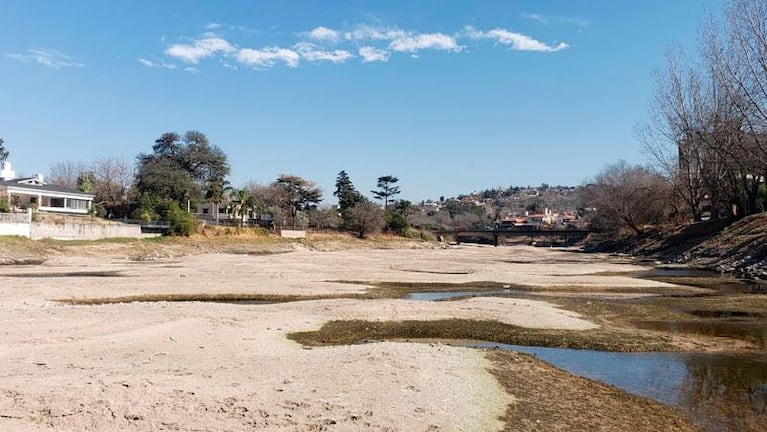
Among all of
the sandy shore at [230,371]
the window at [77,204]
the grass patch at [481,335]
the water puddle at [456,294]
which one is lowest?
the water puddle at [456,294]

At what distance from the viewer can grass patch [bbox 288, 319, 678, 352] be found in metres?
17.3

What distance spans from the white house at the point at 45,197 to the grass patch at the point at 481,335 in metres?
70.1

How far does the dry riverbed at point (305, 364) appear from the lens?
368 inches

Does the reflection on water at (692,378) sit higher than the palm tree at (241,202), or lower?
lower

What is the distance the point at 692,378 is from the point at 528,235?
143 metres

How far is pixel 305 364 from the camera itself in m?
13.1

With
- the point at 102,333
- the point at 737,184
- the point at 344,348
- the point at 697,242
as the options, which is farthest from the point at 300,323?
the point at 737,184

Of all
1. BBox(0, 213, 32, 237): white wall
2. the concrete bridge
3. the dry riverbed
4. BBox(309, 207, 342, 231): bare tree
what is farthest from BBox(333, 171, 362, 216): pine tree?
the dry riverbed

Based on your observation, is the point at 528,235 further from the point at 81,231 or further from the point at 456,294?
the point at 456,294

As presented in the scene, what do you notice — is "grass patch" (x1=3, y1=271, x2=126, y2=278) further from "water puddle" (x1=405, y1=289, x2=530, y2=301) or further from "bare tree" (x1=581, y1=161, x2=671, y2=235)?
"bare tree" (x1=581, y1=161, x2=671, y2=235)

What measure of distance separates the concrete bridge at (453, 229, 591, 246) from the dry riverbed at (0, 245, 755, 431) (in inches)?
4715

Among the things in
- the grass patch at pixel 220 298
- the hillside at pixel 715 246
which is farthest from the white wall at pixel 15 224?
the hillside at pixel 715 246

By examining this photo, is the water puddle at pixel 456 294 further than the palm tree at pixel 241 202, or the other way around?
the palm tree at pixel 241 202

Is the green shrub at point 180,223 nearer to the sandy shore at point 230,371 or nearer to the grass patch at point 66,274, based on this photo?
the grass patch at point 66,274
